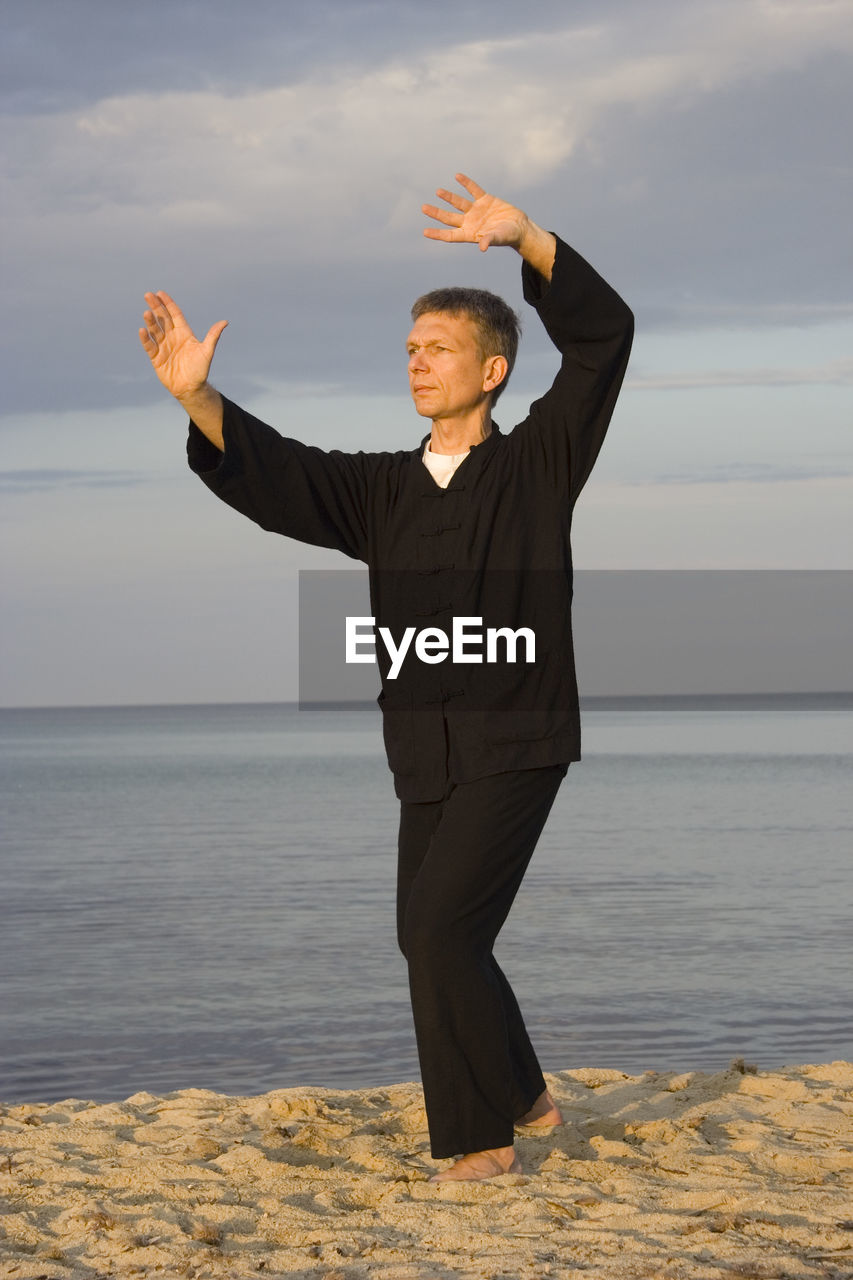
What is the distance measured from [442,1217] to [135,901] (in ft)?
32.3

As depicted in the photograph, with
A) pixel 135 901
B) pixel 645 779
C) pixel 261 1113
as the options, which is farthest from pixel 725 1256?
pixel 645 779

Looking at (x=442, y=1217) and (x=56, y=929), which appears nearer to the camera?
(x=442, y=1217)

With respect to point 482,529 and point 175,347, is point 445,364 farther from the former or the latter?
point 175,347

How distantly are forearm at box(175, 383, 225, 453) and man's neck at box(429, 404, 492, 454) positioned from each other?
24.9 inches

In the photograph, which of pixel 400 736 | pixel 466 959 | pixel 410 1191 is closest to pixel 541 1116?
pixel 410 1191

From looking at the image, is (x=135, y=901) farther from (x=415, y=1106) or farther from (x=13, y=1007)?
(x=415, y=1106)

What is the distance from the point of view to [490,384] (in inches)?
170

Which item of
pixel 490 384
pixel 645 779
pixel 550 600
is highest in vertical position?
pixel 490 384

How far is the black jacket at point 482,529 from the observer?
4109mm

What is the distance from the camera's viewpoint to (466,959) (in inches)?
156

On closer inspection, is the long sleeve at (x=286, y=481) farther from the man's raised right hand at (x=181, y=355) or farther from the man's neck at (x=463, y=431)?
the man's neck at (x=463, y=431)

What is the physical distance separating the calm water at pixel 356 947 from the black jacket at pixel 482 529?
9.65 feet

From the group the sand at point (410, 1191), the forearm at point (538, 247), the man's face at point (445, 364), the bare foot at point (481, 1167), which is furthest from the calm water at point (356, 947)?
the forearm at point (538, 247)

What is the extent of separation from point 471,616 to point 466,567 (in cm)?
15
